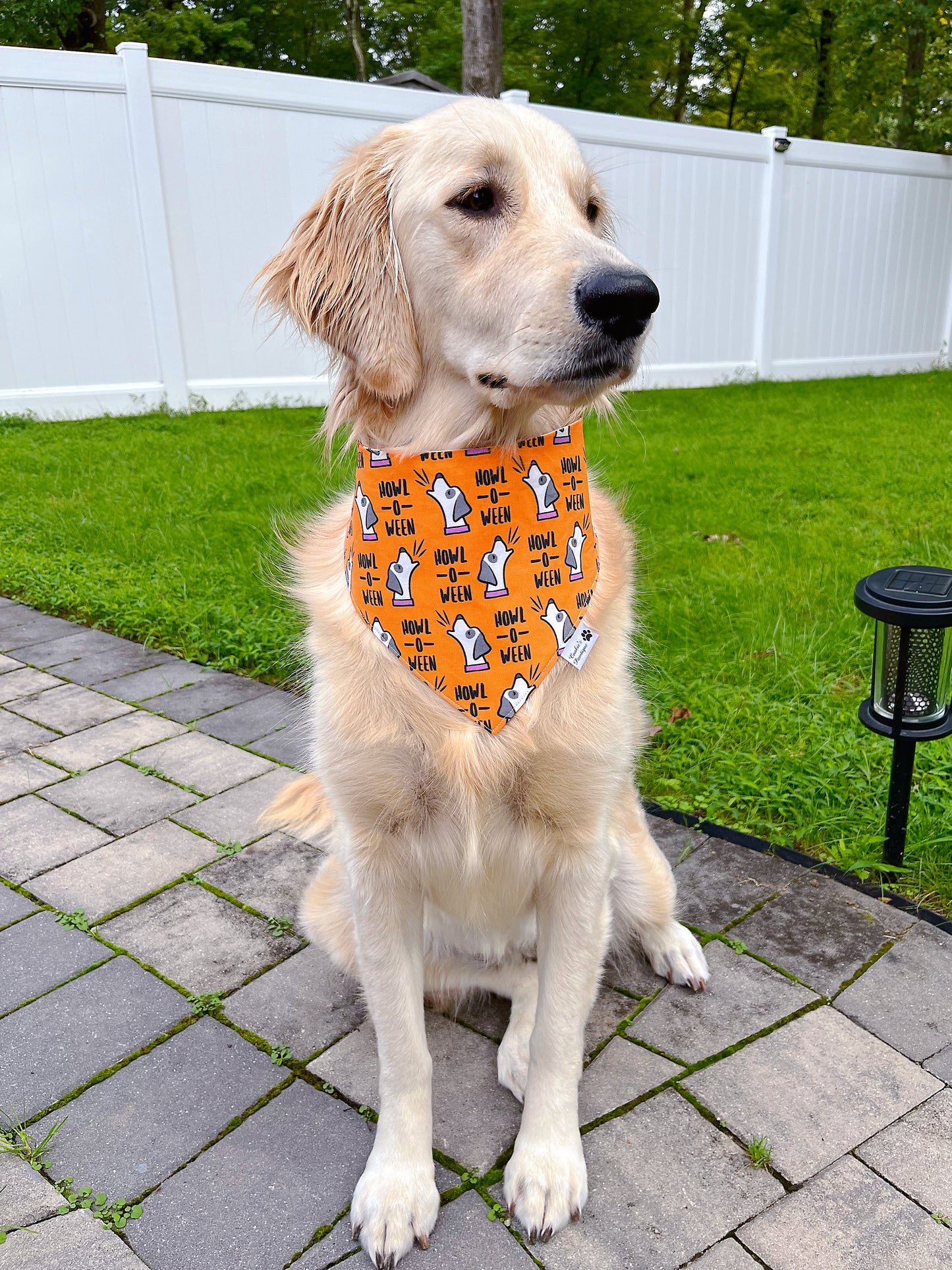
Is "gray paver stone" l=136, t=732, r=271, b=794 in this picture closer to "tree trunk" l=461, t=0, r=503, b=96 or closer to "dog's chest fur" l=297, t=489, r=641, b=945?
"dog's chest fur" l=297, t=489, r=641, b=945

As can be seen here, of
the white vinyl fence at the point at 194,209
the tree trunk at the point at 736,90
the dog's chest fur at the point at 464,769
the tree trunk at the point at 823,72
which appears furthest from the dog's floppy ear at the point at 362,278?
the tree trunk at the point at 736,90

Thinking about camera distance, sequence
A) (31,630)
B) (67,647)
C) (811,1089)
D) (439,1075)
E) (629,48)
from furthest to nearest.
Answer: (629,48) < (31,630) < (67,647) < (439,1075) < (811,1089)

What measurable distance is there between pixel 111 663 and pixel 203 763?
45.2 inches

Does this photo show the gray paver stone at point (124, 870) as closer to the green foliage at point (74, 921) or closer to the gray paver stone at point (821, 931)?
the green foliage at point (74, 921)

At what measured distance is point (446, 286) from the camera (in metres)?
1.69

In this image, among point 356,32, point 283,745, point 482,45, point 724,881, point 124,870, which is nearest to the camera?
point 724,881

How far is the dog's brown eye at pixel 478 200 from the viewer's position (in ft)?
5.50

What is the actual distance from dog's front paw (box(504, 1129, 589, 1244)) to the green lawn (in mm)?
1260

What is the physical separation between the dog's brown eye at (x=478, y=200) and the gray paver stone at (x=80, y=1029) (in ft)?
6.09

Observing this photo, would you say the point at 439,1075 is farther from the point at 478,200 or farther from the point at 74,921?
the point at 478,200

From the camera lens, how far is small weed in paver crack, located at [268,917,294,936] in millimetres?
2408

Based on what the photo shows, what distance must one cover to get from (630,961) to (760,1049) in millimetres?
395

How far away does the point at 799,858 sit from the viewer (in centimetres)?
261

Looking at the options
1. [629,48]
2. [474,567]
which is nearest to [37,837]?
[474,567]
